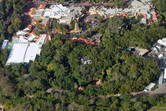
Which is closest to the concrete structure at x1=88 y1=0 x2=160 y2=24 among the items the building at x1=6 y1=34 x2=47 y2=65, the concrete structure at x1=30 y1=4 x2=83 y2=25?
the concrete structure at x1=30 y1=4 x2=83 y2=25

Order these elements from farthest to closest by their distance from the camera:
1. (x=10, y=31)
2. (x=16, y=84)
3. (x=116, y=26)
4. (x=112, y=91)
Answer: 1. (x=10, y=31)
2. (x=116, y=26)
3. (x=16, y=84)
4. (x=112, y=91)

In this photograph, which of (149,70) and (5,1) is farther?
(5,1)

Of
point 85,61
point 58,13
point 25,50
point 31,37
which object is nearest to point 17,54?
point 25,50

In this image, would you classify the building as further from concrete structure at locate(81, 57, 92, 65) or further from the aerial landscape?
concrete structure at locate(81, 57, 92, 65)

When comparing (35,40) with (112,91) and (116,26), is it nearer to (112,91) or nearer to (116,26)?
(116,26)

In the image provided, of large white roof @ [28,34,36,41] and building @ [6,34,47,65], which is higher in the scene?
large white roof @ [28,34,36,41]

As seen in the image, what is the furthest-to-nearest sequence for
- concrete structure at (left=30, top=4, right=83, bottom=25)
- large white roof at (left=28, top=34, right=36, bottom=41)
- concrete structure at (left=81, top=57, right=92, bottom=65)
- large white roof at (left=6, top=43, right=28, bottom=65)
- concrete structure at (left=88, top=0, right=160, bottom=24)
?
1. concrete structure at (left=30, top=4, right=83, bottom=25)
2. concrete structure at (left=88, top=0, right=160, bottom=24)
3. large white roof at (left=28, top=34, right=36, bottom=41)
4. large white roof at (left=6, top=43, right=28, bottom=65)
5. concrete structure at (left=81, top=57, right=92, bottom=65)

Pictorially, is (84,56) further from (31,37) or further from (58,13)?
(58,13)

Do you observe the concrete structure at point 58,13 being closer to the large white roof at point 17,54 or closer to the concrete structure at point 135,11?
the concrete structure at point 135,11

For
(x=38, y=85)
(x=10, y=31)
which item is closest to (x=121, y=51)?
(x=38, y=85)
